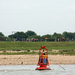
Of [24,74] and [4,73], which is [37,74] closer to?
[24,74]

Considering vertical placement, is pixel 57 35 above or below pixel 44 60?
above

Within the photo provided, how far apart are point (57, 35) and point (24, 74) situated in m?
148

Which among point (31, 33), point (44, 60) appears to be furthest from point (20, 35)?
point (44, 60)

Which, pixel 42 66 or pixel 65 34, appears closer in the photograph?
pixel 42 66

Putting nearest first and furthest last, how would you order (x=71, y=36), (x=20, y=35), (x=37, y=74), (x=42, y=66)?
1. (x=37, y=74)
2. (x=42, y=66)
3. (x=20, y=35)
4. (x=71, y=36)

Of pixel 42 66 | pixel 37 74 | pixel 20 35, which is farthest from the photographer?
pixel 20 35

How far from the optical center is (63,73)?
18.8 m

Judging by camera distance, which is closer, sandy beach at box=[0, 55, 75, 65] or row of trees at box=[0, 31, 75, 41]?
sandy beach at box=[0, 55, 75, 65]

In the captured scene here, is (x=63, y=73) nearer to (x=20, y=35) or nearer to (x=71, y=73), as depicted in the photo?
(x=71, y=73)

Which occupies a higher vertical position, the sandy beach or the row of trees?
the row of trees

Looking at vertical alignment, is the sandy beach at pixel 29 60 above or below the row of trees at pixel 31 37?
below

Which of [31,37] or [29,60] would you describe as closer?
[29,60]

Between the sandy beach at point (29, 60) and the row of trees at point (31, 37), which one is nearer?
the sandy beach at point (29, 60)

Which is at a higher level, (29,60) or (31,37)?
(31,37)
